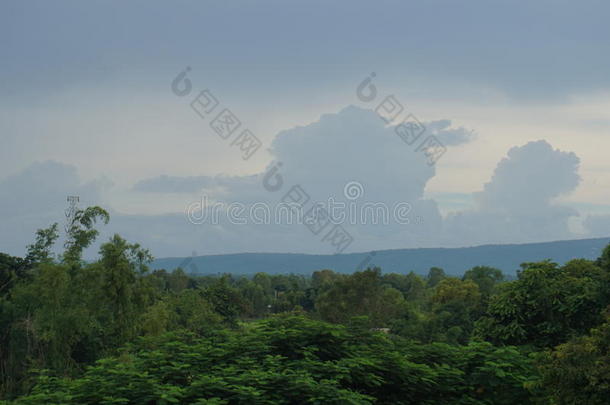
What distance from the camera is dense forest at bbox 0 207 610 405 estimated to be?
7738 mm

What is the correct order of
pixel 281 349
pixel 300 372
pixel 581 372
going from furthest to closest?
pixel 281 349
pixel 300 372
pixel 581 372

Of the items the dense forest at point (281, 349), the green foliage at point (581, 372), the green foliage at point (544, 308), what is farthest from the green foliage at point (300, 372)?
the green foliage at point (544, 308)

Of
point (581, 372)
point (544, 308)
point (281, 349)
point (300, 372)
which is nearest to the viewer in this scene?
point (581, 372)

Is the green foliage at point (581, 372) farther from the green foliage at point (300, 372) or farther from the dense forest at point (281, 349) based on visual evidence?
the green foliage at point (300, 372)

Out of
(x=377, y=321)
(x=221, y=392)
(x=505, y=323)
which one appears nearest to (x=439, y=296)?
(x=377, y=321)

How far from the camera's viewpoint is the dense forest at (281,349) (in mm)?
7738

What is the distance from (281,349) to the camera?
9797mm

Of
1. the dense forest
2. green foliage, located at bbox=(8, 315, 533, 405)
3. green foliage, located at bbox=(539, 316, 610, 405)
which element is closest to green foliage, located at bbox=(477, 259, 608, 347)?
the dense forest

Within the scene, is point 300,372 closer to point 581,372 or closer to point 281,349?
point 281,349

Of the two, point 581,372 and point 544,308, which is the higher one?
point 544,308

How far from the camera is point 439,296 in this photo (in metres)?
54.4

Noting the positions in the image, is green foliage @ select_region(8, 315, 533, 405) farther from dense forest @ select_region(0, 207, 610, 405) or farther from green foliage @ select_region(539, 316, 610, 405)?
green foliage @ select_region(539, 316, 610, 405)

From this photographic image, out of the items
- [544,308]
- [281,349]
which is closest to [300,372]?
[281,349]

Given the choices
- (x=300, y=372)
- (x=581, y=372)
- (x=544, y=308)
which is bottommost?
(x=581, y=372)
